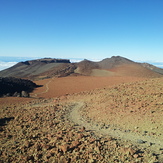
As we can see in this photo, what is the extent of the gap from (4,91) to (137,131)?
20.9 meters

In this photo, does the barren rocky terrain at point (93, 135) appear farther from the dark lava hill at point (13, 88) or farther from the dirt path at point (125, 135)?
the dark lava hill at point (13, 88)

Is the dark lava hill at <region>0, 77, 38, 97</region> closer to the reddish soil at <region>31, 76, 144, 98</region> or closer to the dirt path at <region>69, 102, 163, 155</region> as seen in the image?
the reddish soil at <region>31, 76, 144, 98</region>

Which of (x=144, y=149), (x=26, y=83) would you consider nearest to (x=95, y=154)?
(x=144, y=149)

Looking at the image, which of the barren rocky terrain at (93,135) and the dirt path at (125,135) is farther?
the dirt path at (125,135)

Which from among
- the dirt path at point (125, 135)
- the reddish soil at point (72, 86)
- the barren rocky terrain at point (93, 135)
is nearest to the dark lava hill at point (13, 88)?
the reddish soil at point (72, 86)

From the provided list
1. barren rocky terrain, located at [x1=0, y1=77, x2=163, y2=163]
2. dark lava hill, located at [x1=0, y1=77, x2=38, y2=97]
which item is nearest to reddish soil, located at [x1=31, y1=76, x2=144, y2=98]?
dark lava hill, located at [x1=0, y1=77, x2=38, y2=97]

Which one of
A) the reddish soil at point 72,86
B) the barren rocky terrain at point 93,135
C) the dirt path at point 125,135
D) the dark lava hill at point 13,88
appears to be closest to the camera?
the barren rocky terrain at point 93,135

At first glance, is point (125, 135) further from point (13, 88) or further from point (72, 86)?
point (13, 88)

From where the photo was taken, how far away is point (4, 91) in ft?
71.3

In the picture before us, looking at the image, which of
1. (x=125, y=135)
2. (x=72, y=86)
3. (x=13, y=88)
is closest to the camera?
(x=125, y=135)

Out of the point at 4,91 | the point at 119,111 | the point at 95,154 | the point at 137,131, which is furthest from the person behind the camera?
the point at 4,91

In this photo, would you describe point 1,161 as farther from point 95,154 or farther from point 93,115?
point 93,115

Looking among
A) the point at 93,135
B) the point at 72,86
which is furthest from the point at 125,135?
the point at 72,86

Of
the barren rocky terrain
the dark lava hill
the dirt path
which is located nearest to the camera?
the barren rocky terrain
